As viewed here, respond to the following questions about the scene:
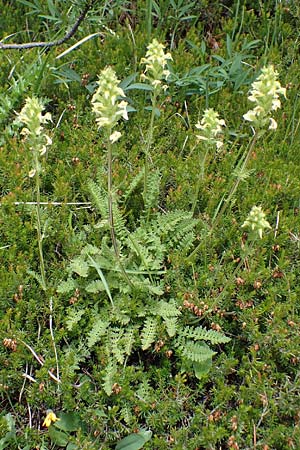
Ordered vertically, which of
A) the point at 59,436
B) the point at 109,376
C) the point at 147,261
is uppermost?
the point at 147,261

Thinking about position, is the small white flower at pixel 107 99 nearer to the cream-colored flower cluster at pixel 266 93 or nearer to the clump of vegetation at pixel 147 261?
the clump of vegetation at pixel 147 261

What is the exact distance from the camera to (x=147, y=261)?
3.19 metres

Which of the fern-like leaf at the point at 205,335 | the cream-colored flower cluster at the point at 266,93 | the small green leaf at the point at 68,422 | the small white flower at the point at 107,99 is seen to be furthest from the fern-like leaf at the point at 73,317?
the cream-colored flower cluster at the point at 266,93

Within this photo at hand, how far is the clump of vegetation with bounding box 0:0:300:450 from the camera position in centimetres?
273

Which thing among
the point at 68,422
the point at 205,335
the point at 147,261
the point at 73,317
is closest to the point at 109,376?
the point at 68,422

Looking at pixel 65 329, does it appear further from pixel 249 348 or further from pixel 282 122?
pixel 282 122

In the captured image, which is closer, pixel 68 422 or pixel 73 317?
pixel 68 422

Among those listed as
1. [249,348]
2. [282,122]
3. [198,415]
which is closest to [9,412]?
[198,415]

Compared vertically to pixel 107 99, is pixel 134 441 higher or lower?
lower

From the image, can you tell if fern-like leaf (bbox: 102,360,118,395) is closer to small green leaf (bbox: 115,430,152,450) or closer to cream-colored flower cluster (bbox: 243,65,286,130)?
small green leaf (bbox: 115,430,152,450)

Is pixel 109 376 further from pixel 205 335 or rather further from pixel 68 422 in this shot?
pixel 205 335

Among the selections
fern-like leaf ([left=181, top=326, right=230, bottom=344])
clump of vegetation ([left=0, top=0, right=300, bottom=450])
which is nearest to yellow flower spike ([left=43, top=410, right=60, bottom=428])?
clump of vegetation ([left=0, top=0, right=300, bottom=450])

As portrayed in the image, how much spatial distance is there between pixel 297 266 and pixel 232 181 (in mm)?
773

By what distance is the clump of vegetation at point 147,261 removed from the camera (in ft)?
8.96
